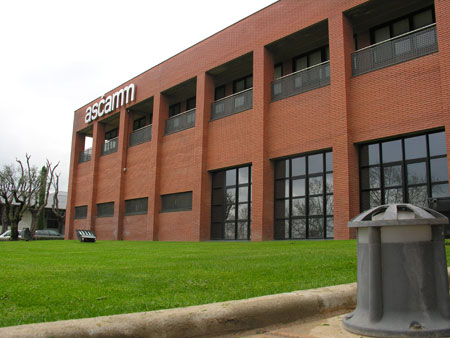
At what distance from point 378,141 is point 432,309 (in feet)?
47.7

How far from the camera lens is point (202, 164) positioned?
23.8m

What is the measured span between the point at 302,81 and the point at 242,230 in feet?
26.3

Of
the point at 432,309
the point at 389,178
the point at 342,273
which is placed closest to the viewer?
the point at 432,309

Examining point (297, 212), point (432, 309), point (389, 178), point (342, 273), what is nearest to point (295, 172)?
point (297, 212)

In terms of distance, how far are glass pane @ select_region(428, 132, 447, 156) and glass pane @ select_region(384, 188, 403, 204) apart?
180 centimetres

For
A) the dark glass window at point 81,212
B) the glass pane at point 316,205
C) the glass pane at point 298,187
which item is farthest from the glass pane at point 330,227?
the dark glass window at point 81,212

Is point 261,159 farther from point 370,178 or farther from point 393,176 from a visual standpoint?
point 393,176

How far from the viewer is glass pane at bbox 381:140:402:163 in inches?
651

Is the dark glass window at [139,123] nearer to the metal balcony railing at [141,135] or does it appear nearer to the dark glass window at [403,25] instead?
the metal balcony railing at [141,135]

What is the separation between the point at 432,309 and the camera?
3404 mm

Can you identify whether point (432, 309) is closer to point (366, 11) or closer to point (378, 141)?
point (378, 141)

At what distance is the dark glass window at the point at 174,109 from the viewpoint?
1145 inches

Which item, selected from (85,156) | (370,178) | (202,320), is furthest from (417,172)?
(85,156)

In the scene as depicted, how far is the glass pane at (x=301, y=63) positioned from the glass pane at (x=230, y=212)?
7764 millimetres
